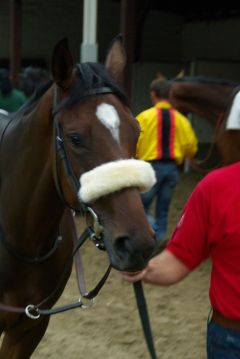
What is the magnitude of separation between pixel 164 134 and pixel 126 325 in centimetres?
210

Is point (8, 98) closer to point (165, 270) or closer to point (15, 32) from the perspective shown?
point (15, 32)

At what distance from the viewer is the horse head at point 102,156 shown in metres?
1.79

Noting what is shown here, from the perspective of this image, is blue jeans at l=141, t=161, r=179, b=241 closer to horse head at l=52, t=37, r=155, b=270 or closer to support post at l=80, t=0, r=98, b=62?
support post at l=80, t=0, r=98, b=62

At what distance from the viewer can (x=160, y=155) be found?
5.67m

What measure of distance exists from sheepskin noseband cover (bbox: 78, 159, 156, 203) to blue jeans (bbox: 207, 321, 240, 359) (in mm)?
520

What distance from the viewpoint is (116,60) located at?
2348mm

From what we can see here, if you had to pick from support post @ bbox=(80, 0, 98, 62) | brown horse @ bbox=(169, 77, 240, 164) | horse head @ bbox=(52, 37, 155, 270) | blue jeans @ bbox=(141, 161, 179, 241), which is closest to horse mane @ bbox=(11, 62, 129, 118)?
horse head @ bbox=(52, 37, 155, 270)

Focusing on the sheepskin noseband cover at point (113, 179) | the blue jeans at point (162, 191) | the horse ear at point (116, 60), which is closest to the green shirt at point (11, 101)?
the blue jeans at point (162, 191)

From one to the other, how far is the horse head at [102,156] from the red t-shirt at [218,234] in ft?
0.51

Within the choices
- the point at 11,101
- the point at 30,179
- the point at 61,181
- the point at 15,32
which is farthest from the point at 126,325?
the point at 15,32

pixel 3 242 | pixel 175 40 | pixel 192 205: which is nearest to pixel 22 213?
pixel 3 242

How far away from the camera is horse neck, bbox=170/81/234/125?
17.4 ft

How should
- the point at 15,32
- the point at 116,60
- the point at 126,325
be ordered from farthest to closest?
the point at 15,32 < the point at 126,325 < the point at 116,60

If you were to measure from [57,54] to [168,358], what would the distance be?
2.25 m
